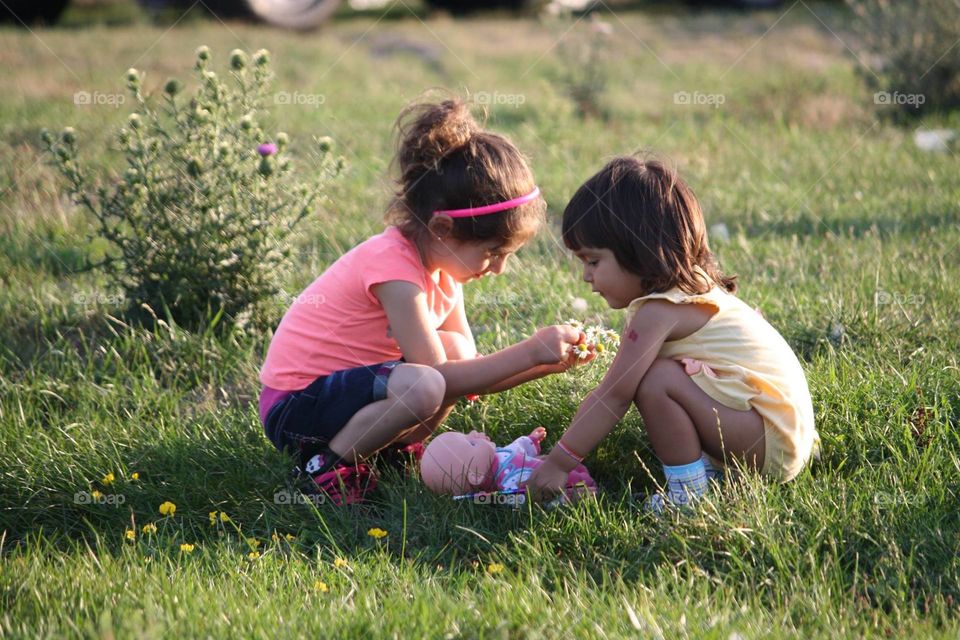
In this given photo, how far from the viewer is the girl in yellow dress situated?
2611mm

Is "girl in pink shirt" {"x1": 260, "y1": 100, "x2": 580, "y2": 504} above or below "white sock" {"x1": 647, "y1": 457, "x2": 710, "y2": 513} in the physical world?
above

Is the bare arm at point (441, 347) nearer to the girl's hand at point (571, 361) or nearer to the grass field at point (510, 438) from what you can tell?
the girl's hand at point (571, 361)

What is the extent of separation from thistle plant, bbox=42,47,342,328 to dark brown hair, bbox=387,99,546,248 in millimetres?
848

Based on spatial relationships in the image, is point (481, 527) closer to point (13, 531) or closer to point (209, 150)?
point (13, 531)

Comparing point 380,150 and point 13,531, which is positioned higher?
point 380,150

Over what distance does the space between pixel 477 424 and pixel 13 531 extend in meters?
1.37

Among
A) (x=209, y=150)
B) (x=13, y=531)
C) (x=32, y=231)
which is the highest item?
(x=209, y=150)

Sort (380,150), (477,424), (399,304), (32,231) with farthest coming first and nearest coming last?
(380,150) → (32,231) → (477,424) → (399,304)

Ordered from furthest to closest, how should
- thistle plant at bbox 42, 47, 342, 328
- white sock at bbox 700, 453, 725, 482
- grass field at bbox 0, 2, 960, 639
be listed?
1. thistle plant at bbox 42, 47, 342, 328
2. white sock at bbox 700, 453, 725, 482
3. grass field at bbox 0, 2, 960, 639

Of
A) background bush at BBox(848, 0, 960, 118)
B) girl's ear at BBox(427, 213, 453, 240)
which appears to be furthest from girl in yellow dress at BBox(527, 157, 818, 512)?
background bush at BBox(848, 0, 960, 118)

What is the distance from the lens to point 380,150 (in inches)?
250

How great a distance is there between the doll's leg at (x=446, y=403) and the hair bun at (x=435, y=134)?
540 millimetres

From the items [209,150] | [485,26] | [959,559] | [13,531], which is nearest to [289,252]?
[209,150]

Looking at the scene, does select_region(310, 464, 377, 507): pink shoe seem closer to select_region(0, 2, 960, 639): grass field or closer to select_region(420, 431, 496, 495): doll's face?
select_region(0, 2, 960, 639): grass field
